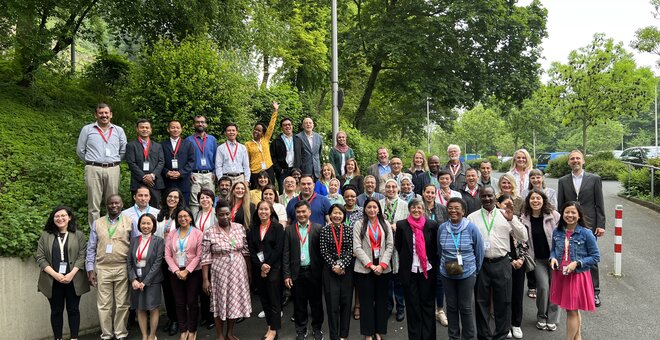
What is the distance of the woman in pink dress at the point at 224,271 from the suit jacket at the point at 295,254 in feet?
1.86

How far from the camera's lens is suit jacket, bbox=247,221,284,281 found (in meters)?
5.77

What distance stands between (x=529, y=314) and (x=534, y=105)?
41.0 meters

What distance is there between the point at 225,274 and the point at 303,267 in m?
1.00

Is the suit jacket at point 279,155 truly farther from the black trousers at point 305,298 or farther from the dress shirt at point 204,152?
the black trousers at point 305,298

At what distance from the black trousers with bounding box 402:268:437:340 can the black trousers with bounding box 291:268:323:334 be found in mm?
1159

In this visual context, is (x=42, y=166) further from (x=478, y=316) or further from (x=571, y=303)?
(x=571, y=303)

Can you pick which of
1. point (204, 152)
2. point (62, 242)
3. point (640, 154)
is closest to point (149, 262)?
point (62, 242)

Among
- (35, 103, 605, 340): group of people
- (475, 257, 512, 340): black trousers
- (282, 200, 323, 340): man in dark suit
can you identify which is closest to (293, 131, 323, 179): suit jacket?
(35, 103, 605, 340): group of people

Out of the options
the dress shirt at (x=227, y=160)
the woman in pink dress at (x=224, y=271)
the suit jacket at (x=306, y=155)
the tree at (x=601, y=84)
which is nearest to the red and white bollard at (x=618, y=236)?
the suit jacket at (x=306, y=155)

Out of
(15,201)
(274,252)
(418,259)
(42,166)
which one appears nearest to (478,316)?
(418,259)

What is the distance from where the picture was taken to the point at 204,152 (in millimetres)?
7367

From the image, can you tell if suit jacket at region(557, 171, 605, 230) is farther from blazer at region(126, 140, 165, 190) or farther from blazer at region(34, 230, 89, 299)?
blazer at region(34, 230, 89, 299)

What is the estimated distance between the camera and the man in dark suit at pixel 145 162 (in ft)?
22.2

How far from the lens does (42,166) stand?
7410mm
